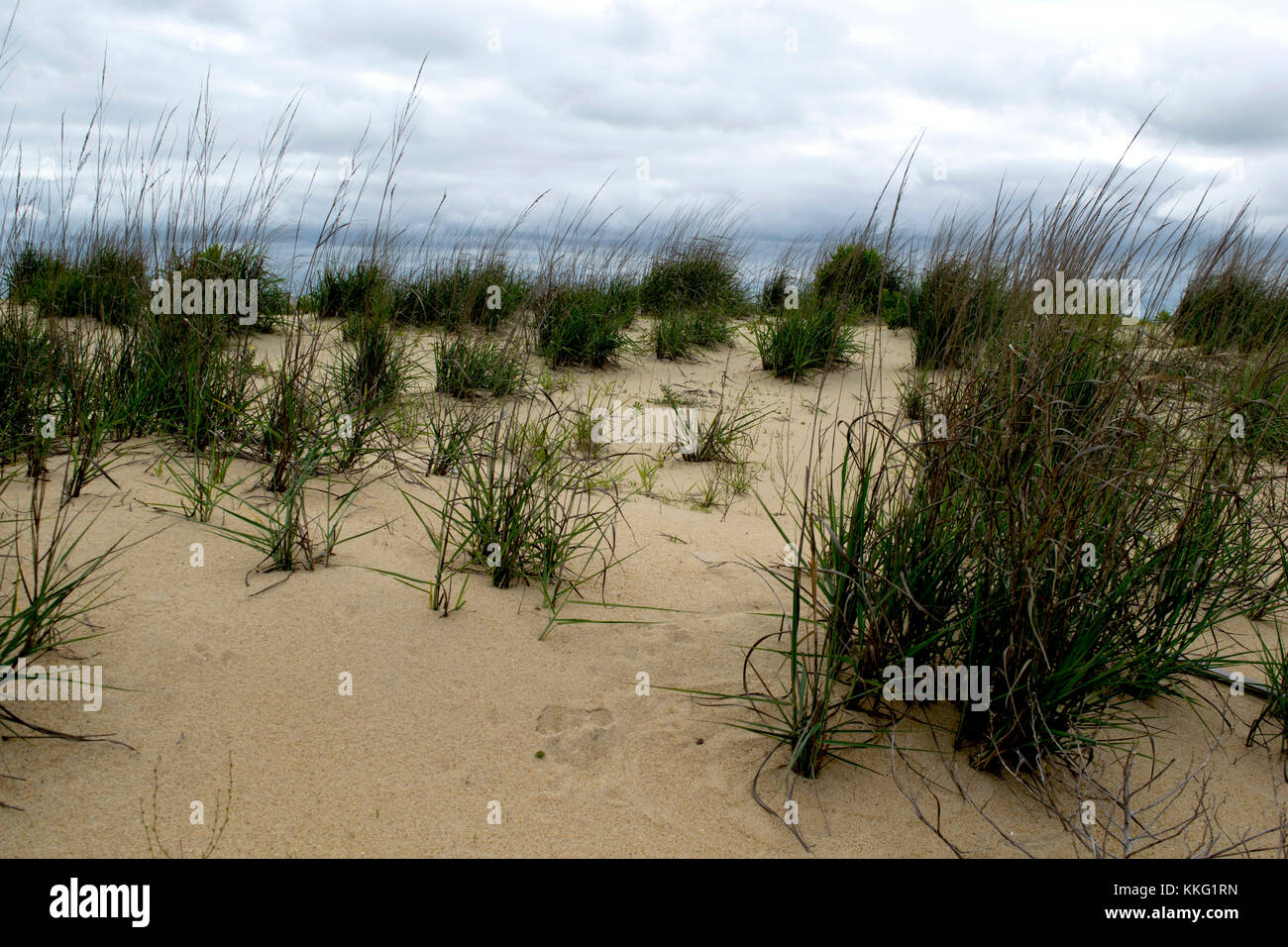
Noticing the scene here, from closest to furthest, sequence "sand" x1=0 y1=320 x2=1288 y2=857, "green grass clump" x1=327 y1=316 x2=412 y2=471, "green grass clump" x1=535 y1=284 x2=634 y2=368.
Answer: "sand" x1=0 y1=320 x2=1288 y2=857
"green grass clump" x1=327 y1=316 x2=412 y2=471
"green grass clump" x1=535 y1=284 x2=634 y2=368

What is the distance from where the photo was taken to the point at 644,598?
10.1 feet

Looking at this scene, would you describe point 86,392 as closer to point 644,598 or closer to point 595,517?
point 595,517

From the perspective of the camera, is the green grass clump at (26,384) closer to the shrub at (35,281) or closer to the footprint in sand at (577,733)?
the shrub at (35,281)

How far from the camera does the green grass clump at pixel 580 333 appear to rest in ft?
22.4

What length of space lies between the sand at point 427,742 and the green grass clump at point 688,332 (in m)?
4.80

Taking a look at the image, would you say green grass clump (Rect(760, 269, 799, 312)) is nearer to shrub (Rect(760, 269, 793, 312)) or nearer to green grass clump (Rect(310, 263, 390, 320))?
shrub (Rect(760, 269, 793, 312))

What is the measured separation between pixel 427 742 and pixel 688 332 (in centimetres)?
610

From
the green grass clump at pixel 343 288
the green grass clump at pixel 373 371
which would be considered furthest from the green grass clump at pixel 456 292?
the green grass clump at pixel 373 371

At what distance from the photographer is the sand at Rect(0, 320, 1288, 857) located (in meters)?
1.88

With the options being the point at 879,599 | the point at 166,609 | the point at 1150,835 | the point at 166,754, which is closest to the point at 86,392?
the point at 166,609

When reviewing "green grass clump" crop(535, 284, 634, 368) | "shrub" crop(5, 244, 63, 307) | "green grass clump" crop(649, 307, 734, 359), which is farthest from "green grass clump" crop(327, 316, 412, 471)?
"green grass clump" crop(649, 307, 734, 359)

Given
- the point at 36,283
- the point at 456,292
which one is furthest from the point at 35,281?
the point at 456,292

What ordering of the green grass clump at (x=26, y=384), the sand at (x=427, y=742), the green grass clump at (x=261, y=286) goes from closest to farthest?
the sand at (x=427, y=742)
the green grass clump at (x=26, y=384)
the green grass clump at (x=261, y=286)
